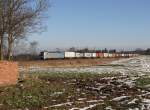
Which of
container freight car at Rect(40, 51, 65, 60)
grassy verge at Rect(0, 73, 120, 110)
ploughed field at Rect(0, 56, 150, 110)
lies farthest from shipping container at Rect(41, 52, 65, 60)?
grassy verge at Rect(0, 73, 120, 110)

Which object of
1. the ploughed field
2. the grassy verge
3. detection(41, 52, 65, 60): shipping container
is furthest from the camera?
detection(41, 52, 65, 60): shipping container

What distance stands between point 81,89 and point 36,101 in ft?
13.6

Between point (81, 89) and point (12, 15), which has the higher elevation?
point (12, 15)

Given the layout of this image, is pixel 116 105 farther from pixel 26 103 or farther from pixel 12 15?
pixel 12 15

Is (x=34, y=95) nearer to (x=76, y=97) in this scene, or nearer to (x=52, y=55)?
(x=76, y=97)

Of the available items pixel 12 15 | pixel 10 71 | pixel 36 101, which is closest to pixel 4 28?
pixel 12 15

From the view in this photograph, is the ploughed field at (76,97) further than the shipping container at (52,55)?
No

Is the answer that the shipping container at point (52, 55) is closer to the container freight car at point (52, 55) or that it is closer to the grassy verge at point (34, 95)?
the container freight car at point (52, 55)

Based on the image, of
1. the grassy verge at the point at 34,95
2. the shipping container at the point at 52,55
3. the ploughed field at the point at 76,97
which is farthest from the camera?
the shipping container at the point at 52,55

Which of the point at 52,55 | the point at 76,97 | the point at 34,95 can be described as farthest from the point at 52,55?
the point at 76,97

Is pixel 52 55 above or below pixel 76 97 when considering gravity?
below

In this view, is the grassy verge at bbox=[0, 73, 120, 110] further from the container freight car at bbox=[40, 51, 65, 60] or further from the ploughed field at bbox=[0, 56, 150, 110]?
the container freight car at bbox=[40, 51, 65, 60]

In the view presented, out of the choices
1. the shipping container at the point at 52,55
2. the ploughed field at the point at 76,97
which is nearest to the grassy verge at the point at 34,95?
the ploughed field at the point at 76,97

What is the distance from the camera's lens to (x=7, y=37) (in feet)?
125
